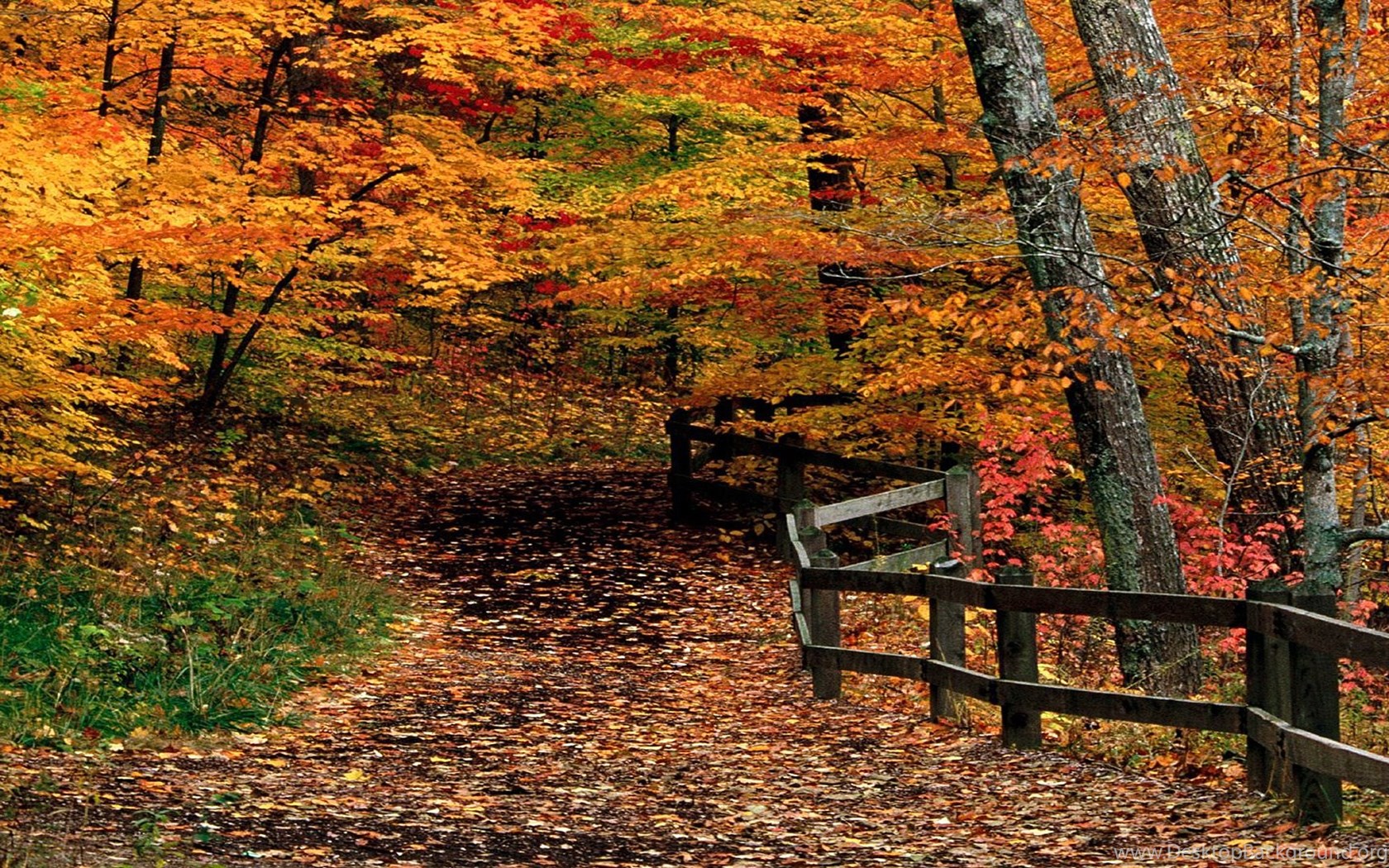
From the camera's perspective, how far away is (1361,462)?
8.14 metres

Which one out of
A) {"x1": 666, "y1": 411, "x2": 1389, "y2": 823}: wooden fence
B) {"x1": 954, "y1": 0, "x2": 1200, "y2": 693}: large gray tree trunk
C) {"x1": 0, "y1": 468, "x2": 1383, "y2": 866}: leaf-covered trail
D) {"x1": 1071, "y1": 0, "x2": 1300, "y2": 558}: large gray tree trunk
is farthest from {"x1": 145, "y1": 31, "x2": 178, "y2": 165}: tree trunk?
{"x1": 1071, "y1": 0, "x2": 1300, "y2": 558}: large gray tree trunk

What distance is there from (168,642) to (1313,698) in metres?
7.22

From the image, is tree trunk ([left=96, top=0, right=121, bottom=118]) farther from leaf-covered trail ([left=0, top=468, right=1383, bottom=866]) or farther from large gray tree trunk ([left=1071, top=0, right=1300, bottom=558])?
large gray tree trunk ([left=1071, top=0, right=1300, bottom=558])

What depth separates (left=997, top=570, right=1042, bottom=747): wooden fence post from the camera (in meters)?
7.30

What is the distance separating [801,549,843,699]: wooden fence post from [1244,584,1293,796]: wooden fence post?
3650mm

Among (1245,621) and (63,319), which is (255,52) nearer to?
(63,319)

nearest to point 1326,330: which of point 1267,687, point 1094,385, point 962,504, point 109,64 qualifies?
point 1094,385

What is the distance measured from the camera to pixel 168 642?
891 centimetres

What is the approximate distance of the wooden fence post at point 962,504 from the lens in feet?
40.9

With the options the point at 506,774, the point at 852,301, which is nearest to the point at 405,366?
the point at 852,301

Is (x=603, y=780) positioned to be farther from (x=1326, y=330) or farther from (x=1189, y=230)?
(x=1189, y=230)

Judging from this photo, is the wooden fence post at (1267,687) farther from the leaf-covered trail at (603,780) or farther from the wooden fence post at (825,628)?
the wooden fence post at (825,628)

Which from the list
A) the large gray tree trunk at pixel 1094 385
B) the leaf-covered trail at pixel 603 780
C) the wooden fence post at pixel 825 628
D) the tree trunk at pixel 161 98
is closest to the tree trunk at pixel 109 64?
the tree trunk at pixel 161 98

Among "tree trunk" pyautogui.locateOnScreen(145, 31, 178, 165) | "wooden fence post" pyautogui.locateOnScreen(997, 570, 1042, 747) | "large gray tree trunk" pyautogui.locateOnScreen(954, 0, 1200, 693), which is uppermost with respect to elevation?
"tree trunk" pyautogui.locateOnScreen(145, 31, 178, 165)
